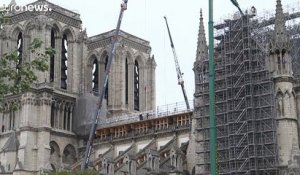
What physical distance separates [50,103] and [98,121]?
7.52 meters

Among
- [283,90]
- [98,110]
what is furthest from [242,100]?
[98,110]

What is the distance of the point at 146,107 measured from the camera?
101m

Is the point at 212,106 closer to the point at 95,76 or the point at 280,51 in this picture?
the point at 280,51

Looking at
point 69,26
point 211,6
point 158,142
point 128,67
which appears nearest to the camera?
point 211,6

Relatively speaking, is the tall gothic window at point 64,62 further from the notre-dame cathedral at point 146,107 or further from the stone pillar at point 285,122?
the stone pillar at point 285,122

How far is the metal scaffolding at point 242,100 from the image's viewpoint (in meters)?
58.9

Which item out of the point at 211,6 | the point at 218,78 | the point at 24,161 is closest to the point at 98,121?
the point at 24,161

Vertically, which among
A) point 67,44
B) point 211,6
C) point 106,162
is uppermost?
point 67,44

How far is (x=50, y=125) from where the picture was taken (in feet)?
275

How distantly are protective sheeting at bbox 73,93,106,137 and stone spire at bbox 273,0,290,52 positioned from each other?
35427 millimetres

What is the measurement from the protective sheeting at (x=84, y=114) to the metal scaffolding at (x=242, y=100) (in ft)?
80.8

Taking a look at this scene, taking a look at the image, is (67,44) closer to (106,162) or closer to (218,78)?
(106,162)

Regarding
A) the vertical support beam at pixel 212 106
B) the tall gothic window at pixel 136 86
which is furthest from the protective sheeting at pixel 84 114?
the vertical support beam at pixel 212 106

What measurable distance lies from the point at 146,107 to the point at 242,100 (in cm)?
4023
